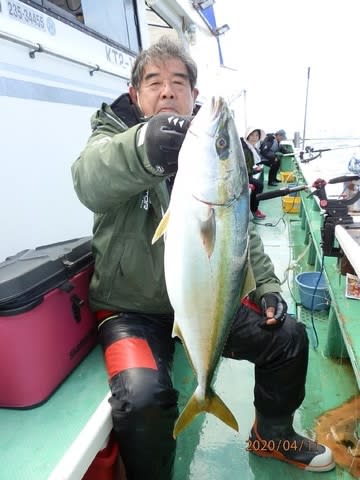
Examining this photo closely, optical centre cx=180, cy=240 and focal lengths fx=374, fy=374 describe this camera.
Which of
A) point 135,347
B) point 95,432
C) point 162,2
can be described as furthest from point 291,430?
point 162,2

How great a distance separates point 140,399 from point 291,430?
1069mm

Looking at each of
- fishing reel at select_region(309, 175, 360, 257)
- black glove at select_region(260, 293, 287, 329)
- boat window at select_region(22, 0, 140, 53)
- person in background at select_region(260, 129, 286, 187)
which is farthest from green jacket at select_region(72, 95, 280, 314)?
person in background at select_region(260, 129, 286, 187)

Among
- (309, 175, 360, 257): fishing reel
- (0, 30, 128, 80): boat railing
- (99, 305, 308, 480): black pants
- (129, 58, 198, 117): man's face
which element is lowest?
(99, 305, 308, 480): black pants

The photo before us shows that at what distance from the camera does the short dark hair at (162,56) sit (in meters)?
1.93

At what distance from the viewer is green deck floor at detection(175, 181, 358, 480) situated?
2.04 m

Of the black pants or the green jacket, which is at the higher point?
the green jacket

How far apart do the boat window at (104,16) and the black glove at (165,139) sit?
221cm

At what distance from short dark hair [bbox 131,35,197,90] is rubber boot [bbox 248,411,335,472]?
1.92 metres

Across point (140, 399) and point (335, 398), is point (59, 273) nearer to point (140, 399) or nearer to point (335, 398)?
point (140, 399)

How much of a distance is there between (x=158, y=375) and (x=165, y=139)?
0.99 meters

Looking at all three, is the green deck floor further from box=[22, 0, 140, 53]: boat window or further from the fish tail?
box=[22, 0, 140, 53]: boat window

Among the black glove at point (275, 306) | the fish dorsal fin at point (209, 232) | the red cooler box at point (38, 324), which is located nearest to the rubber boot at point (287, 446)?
the black glove at point (275, 306)

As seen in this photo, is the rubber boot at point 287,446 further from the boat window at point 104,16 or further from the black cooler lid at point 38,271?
the boat window at point 104,16
